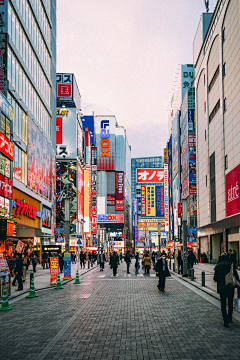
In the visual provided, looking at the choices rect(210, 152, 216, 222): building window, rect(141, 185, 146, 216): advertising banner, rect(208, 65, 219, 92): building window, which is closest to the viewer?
rect(208, 65, 219, 92): building window

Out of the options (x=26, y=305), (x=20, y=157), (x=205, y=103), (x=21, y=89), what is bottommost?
(x=26, y=305)

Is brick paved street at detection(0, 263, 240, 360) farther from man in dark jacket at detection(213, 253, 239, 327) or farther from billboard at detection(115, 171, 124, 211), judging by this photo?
billboard at detection(115, 171, 124, 211)

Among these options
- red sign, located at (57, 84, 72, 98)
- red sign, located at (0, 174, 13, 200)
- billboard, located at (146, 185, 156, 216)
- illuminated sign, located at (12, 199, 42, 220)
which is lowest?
illuminated sign, located at (12, 199, 42, 220)

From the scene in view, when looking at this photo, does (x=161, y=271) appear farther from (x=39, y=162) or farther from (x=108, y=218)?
(x=108, y=218)

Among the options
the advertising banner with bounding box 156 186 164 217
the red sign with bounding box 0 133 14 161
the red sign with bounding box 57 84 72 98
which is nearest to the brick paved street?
the red sign with bounding box 0 133 14 161

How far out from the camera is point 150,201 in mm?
137625

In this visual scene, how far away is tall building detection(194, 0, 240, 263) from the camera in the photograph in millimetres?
42812

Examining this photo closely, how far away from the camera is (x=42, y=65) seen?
51.1 metres

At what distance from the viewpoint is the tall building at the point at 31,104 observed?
36625 mm

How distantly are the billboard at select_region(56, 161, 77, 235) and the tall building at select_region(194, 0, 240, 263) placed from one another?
111 feet

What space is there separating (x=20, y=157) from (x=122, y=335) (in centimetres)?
3178

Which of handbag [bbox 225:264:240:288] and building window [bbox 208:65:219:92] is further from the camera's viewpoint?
building window [bbox 208:65:219:92]

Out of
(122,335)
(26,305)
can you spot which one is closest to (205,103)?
(26,305)

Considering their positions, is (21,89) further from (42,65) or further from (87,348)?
(87,348)
